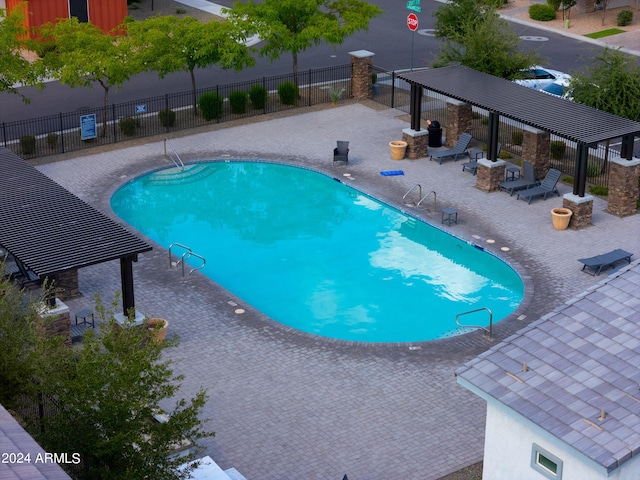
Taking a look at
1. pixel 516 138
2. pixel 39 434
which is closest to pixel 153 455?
pixel 39 434

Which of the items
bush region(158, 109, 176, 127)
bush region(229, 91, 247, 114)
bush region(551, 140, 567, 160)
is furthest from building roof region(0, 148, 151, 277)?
bush region(551, 140, 567, 160)

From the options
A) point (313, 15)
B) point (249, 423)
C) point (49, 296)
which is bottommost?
point (249, 423)

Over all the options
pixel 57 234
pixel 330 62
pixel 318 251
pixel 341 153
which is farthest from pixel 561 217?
pixel 330 62

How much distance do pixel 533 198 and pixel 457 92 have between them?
15.0ft

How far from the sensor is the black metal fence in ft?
141

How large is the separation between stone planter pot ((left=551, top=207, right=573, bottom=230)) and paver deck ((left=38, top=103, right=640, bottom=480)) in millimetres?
215

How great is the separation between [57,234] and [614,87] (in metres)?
20.7

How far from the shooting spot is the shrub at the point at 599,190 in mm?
38341

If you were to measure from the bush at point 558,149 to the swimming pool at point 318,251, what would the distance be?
743 centimetres

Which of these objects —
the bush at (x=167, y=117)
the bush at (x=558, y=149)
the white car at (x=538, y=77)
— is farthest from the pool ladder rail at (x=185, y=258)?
the white car at (x=538, y=77)

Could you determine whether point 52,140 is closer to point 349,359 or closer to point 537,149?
point 537,149

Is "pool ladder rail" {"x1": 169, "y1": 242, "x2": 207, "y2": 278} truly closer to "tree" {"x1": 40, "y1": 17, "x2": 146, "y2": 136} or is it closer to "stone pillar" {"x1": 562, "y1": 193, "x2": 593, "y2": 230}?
"tree" {"x1": 40, "y1": 17, "x2": 146, "y2": 136}

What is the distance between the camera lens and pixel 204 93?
45.9 m

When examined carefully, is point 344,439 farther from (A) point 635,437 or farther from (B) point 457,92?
(B) point 457,92
